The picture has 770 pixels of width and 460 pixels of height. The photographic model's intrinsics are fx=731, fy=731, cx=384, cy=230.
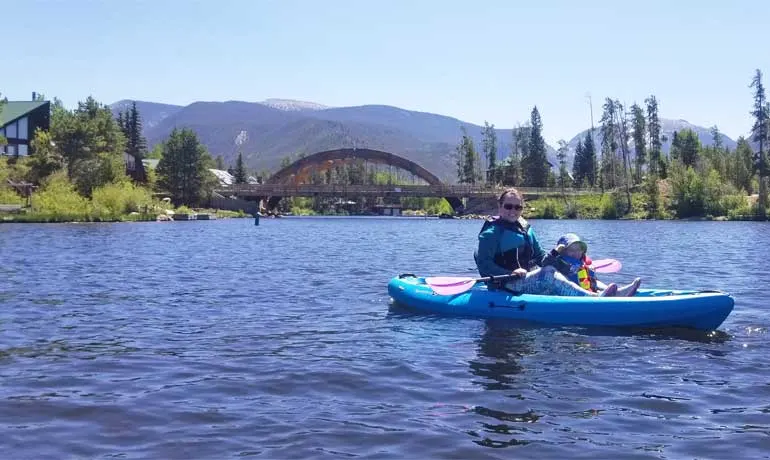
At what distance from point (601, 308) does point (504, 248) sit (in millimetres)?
1994

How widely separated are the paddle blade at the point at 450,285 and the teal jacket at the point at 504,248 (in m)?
0.57

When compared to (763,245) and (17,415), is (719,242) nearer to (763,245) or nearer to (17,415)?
(763,245)

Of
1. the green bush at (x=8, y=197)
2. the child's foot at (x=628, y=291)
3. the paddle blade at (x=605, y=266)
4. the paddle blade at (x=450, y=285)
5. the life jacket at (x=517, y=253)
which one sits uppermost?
the green bush at (x=8, y=197)

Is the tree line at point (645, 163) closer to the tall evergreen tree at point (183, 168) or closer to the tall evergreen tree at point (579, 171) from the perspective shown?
the tall evergreen tree at point (579, 171)

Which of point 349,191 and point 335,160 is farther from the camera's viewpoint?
point 335,160

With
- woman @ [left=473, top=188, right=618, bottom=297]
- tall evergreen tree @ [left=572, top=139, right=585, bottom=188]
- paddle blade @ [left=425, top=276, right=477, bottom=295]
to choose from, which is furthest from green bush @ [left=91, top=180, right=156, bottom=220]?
tall evergreen tree @ [left=572, top=139, right=585, bottom=188]

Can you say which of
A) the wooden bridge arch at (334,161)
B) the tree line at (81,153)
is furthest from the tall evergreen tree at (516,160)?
the tree line at (81,153)

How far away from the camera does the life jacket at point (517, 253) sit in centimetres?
1273

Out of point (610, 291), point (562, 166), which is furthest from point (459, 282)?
point (562, 166)

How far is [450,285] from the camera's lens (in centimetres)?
1377

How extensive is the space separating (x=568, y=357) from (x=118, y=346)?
6.33 meters

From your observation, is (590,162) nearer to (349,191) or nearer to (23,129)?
(349,191)

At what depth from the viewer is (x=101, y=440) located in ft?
21.4

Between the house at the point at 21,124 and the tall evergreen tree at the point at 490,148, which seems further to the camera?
the tall evergreen tree at the point at 490,148
